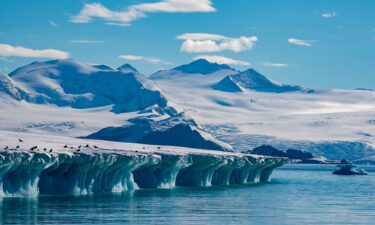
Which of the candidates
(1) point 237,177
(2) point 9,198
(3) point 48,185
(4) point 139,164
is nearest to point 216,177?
(1) point 237,177

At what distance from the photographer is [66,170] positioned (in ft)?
181

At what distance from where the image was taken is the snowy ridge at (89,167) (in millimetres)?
49281

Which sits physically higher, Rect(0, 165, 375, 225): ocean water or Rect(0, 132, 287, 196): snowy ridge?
Rect(0, 132, 287, 196): snowy ridge

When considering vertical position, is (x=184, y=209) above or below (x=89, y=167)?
below

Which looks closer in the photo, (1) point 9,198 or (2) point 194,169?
(1) point 9,198

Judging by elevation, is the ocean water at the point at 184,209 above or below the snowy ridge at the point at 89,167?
below

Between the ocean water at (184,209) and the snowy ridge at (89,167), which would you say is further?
the snowy ridge at (89,167)

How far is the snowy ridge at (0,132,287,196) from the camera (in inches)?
1940

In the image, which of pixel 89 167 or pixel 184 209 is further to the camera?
pixel 89 167

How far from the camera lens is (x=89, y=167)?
55.0 meters

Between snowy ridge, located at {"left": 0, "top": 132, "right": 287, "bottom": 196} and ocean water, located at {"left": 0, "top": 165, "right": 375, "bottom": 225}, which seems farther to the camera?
snowy ridge, located at {"left": 0, "top": 132, "right": 287, "bottom": 196}

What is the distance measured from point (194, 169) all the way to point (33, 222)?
3722cm

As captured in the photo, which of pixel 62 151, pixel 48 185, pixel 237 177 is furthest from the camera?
pixel 237 177

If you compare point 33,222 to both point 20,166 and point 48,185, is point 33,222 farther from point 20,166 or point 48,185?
point 48,185
